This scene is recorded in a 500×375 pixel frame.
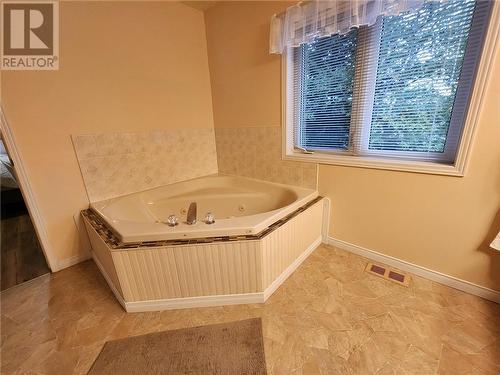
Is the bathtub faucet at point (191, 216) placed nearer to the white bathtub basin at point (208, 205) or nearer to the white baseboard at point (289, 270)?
the white bathtub basin at point (208, 205)

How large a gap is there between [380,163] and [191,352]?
171 centimetres

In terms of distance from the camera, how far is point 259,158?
2.26 meters

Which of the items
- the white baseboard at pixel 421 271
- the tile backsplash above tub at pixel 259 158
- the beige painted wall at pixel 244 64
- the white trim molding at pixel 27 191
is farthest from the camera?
the tile backsplash above tub at pixel 259 158

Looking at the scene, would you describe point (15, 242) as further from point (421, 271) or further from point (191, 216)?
point (421, 271)

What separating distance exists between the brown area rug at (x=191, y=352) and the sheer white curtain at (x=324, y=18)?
197 cm

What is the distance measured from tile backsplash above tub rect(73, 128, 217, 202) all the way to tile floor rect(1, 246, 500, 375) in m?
0.87

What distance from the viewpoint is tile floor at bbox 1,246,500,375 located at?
1078mm

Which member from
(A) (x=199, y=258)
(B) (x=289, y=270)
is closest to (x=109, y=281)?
(A) (x=199, y=258)

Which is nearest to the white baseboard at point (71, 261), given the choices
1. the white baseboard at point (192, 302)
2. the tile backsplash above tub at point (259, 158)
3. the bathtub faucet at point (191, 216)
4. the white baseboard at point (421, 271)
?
the white baseboard at point (192, 302)

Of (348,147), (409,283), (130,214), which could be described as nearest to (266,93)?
(348,147)

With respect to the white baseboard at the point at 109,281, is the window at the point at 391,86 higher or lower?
higher

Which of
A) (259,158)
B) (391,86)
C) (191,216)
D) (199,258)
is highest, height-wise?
(391,86)

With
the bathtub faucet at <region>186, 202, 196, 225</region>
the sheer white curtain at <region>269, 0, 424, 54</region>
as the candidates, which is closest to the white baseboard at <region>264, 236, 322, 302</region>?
the bathtub faucet at <region>186, 202, 196, 225</region>

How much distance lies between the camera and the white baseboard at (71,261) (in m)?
1.86
